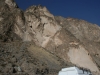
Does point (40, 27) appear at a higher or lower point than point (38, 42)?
higher

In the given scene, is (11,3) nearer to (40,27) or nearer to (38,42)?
(40,27)

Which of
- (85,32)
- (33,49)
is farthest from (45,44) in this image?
(85,32)

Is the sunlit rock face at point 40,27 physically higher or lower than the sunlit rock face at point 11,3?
lower

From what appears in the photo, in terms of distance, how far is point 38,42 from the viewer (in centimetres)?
3753

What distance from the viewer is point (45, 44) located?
1503 inches

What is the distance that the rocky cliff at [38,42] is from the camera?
22.9 meters

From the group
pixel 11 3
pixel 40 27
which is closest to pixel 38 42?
pixel 40 27

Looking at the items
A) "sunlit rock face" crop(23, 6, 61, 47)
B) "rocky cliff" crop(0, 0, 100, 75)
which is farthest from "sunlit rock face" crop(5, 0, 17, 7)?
"sunlit rock face" crop(23, 6, 61, 47)

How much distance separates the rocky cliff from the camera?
2293cm

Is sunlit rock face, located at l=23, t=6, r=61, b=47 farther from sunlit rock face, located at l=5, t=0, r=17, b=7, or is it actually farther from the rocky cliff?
sunlit rock face, located at l=5, t=0, r=17, b=7

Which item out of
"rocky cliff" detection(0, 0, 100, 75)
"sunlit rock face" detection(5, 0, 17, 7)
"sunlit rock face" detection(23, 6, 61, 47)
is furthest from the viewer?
"sunlit rock face" detection(5, 0, 17, 7)

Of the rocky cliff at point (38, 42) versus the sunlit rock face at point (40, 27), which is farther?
the sunlit rock face at point (40, 27)

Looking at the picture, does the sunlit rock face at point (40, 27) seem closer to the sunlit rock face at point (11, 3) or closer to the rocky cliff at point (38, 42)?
the rocky cliff at point (38, 42)

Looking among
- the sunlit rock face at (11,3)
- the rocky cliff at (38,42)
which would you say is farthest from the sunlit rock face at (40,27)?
the sunlit rock face at (11,3)
